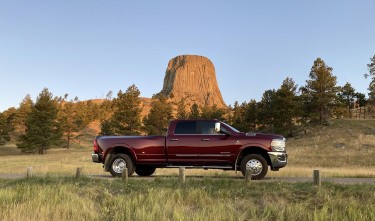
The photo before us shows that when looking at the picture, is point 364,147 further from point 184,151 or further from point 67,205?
point 67,205

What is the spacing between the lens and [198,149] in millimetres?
13789

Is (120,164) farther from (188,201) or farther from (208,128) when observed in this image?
(188,201)

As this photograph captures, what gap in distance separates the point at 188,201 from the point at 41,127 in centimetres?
5407

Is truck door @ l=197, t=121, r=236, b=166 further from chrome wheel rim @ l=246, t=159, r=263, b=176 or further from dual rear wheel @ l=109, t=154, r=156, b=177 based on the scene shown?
dual rear wheel @ l=109, t=154, r=156, b=177

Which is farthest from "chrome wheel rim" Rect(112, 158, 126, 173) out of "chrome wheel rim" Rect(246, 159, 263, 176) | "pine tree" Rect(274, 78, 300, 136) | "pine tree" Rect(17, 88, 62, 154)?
"pine tree" Rect(17, 88, 62, 154)

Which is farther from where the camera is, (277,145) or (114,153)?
(114,153)

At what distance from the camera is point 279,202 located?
30.7ft

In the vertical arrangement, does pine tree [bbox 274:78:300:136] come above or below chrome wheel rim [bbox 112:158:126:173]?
above

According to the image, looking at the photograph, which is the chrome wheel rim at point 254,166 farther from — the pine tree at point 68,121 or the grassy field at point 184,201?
Result: the pine tree at point 68,121

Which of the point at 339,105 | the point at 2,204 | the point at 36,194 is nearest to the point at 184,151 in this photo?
the point at 36,194

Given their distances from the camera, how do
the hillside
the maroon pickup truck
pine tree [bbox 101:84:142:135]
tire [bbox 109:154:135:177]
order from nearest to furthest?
the maroon pickup truck → tire [bbox 109:154:135:177] → the hillside → pine tree [bbox 101:84:142:135]

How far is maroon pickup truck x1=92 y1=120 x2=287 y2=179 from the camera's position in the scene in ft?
43.5

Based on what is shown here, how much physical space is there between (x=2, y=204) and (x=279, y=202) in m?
6.52

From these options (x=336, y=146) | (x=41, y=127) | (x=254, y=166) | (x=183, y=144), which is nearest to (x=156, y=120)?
(x=41, y=127)
